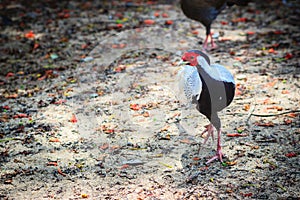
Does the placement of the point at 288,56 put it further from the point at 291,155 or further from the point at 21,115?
the point at 21,115

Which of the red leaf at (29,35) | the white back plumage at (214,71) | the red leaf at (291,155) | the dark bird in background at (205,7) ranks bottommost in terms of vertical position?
the red leaf at (291,155)

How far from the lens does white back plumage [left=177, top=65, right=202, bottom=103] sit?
12.0 ft

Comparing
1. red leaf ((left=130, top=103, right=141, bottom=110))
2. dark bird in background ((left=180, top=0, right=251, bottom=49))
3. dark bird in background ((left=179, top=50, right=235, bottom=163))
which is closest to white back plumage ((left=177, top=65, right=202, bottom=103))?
dark bird in background ((left=179, top=50, right=235, bottom=163))

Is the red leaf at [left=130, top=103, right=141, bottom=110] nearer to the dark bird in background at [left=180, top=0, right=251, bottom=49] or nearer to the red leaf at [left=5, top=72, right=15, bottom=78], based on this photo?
the dark bird in background at [left=180, top=0, right=251, bottom=49]

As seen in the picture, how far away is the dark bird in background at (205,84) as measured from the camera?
3646 millimetres

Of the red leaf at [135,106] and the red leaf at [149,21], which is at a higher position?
the red leaf at [149,21]

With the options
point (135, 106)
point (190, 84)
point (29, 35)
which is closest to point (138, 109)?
point (135, 106)

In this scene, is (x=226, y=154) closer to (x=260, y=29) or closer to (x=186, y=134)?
(x=186, y=134)

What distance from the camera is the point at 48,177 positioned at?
12.1ft

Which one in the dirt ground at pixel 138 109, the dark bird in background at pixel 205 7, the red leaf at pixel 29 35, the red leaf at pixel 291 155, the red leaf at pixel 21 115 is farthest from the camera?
the red leaf at pixel 29 35

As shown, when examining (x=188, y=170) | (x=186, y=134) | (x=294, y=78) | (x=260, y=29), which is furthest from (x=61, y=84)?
(x=260, y=29)

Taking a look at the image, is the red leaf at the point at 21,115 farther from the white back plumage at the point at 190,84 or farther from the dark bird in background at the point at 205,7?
the dark bird in background at the point at 205,7

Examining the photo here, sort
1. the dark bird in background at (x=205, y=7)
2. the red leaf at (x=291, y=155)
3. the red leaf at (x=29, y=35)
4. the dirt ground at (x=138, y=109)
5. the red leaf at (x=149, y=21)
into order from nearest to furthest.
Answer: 1. the dirt ground at (x=138, y=109)
2. the red leaf at (x=291, y=155)
3. the dark bird in background at (x=205, y=7)
4. the red leaf at (x=29, y=35)
5. the red leaf at (x=149, y=21)

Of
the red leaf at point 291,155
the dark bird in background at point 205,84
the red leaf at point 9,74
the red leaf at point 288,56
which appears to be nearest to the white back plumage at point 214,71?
the dark bird in background at point 205,84
